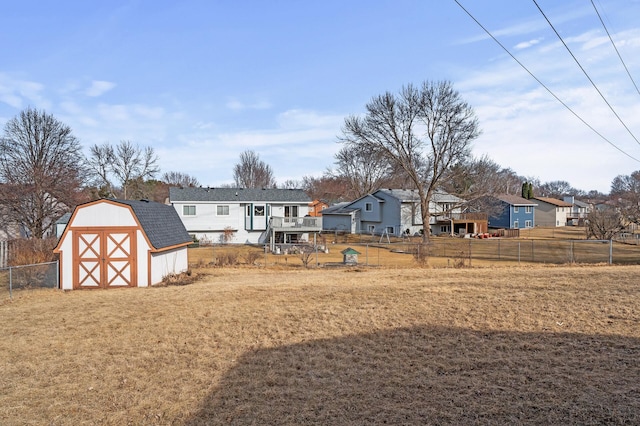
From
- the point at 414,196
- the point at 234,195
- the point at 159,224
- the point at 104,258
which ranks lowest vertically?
the point at 104,258

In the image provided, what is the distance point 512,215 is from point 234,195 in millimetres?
42404

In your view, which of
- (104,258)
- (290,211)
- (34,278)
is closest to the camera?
(104,258)

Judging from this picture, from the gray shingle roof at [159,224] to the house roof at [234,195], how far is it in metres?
16.8

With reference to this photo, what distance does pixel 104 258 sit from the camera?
19.6m

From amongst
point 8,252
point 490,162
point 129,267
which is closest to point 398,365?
point 129,267

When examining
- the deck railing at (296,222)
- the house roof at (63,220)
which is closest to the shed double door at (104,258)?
the house roof at (63,220)

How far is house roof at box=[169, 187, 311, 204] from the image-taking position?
140 feet

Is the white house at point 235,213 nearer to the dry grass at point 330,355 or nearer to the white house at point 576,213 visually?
the dry grass at point 330,355

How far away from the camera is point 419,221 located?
176ft

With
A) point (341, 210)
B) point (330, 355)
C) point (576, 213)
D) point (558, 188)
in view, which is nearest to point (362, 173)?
point (341, 210)

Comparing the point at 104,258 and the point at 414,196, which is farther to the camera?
the point at 414,196

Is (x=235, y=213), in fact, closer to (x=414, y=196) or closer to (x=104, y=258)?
(x=414, y=196)

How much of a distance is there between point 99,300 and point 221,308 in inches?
216

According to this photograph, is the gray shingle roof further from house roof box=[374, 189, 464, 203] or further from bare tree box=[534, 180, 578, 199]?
bare tree box=[534, 180, 578, 199]
